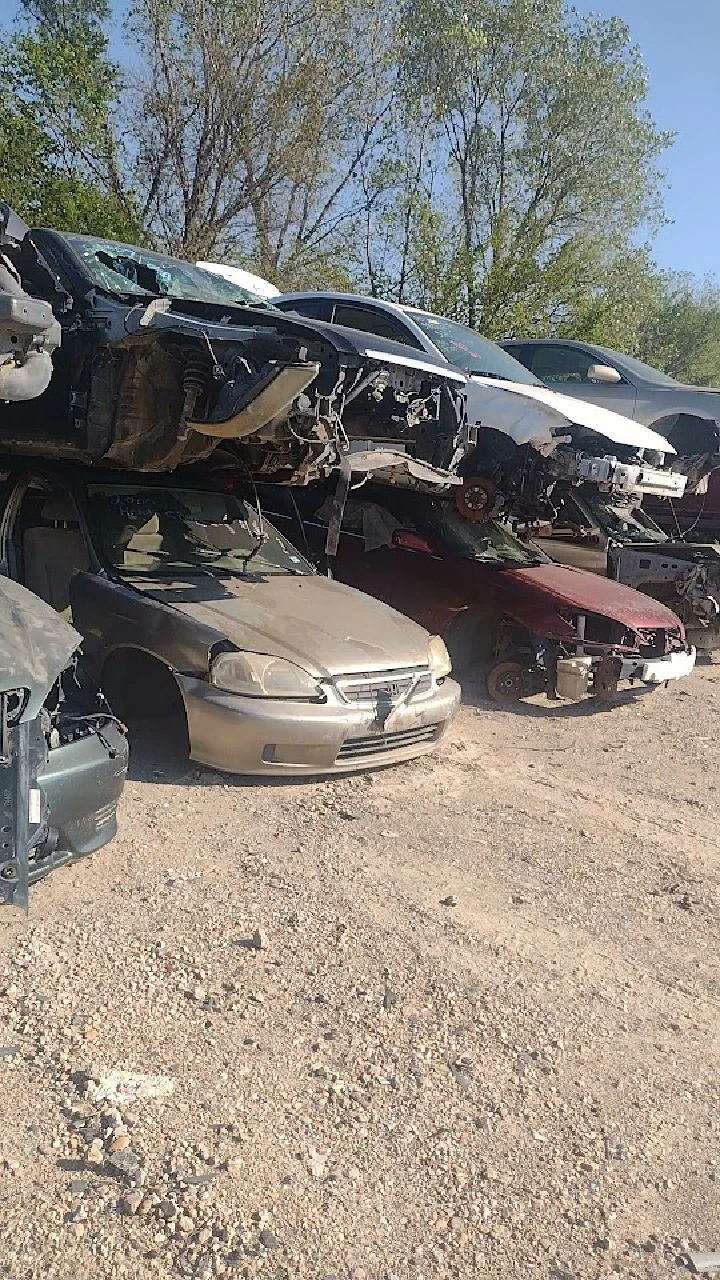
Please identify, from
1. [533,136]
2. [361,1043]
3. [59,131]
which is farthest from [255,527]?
[533,136]

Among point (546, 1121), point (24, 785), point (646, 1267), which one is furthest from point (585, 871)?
point (24, 785)

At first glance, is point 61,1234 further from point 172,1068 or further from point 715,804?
point 715,804

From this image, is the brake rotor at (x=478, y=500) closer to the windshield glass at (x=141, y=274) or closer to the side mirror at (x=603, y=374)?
the side mirror at (x=603, y=374)

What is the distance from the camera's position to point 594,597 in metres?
7.44

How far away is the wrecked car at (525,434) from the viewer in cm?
736

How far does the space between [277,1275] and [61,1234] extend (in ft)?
1.66

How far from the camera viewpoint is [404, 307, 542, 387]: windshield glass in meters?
8.36

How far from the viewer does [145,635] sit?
516 cm

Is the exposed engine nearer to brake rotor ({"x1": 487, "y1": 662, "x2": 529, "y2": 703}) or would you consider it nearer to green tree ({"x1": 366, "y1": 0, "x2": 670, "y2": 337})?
brake rotor ({"x1": 487, "y1": 662, "x2": 529, "y2": 703})

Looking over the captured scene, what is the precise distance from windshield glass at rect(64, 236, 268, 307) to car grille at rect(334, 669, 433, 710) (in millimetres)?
2306

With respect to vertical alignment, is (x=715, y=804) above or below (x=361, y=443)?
below

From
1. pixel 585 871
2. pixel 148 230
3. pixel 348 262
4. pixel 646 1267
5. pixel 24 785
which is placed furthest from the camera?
pixel 348 262

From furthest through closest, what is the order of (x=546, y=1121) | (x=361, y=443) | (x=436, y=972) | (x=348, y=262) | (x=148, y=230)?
(x=348, y=262) → (x=148, y=230) → (x=361, y=443) → (x=436, y=972) → (x=546, y=1121)

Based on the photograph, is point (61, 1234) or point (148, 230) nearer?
point (61, 1234)
